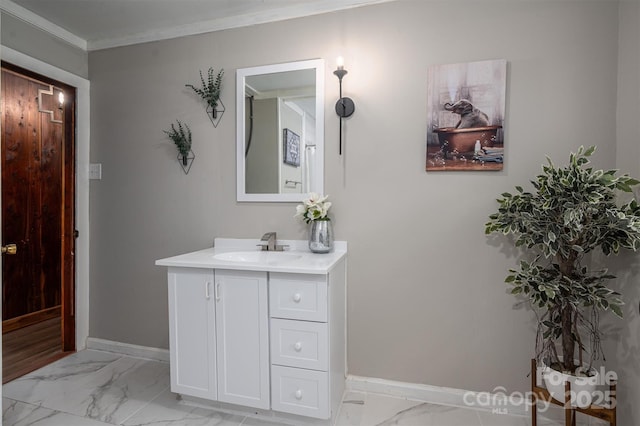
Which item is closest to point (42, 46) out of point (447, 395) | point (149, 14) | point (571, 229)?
point (149, 14)

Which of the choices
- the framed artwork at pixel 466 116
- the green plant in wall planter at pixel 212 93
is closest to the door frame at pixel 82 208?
the green plant in wall planter at pixel 212 93

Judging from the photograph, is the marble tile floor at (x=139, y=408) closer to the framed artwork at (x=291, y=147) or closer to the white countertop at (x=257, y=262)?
the white countertop at (x=257, y=262)

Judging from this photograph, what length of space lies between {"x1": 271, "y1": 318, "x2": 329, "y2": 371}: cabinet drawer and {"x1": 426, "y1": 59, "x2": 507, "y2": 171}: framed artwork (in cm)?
114

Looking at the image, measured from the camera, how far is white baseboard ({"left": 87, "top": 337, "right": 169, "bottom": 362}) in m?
2.42

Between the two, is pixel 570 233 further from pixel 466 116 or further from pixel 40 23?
pixel 40 23

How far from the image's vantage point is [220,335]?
1.73 m

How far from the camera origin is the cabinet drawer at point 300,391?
5.26 ft

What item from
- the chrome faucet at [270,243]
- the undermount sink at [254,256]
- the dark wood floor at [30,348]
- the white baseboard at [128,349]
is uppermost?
the chrome faucet at [270,243]

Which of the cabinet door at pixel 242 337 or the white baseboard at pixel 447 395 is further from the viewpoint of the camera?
the white baseboard at pixel 447 395

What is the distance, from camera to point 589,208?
4.46 feet

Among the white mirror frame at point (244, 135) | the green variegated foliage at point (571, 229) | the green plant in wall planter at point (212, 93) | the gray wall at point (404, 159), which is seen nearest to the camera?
the green variegated foliage at point (571, 229)

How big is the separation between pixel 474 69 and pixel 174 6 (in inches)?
77.1

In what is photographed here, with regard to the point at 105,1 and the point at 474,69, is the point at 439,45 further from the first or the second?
the point at 105,1

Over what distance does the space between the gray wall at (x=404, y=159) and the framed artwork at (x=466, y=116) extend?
0.06 meters
